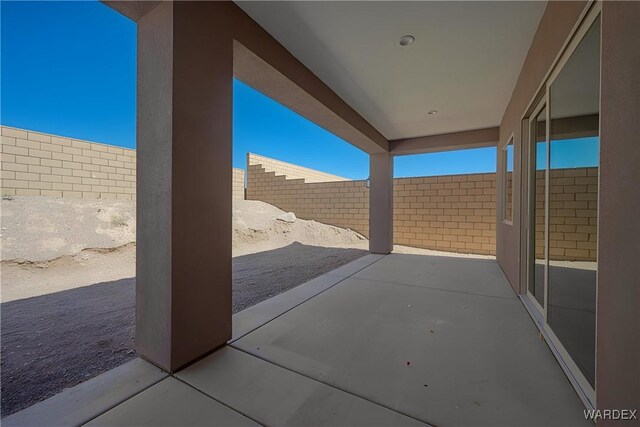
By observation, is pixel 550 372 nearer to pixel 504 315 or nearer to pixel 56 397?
pixel 504 315

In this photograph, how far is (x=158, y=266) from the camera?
5.14 feet

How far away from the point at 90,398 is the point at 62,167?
6696 millimetres

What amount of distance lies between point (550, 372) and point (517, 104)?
118 inches

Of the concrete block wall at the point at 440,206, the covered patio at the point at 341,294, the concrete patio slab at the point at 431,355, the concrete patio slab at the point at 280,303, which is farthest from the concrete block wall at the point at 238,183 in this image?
the concrete patio slab at the point at 431,355

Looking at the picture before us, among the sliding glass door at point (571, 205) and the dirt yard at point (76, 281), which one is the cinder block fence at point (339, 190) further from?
the sliding glass door at point (571, 205)

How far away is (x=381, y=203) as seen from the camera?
575 cm

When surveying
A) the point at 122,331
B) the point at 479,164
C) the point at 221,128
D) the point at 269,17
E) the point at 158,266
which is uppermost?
the point at 269,17

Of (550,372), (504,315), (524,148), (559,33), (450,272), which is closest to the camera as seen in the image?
(550,372)

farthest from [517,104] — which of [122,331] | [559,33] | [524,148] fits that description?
[122,331]

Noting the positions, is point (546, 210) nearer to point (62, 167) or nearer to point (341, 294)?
point (341, 294)

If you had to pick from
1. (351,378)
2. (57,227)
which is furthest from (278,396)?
(57,227)

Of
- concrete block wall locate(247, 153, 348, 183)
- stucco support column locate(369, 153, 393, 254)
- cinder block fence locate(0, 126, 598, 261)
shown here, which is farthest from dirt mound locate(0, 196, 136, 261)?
concrete block wall locate(247, 153, 348, 183)

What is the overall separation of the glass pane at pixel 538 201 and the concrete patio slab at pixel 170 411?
2.73 meters

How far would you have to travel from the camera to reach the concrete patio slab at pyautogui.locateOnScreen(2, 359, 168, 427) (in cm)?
118
